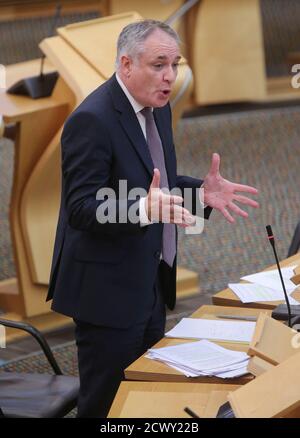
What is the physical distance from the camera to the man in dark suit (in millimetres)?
2908

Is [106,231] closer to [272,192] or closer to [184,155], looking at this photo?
[272,192]

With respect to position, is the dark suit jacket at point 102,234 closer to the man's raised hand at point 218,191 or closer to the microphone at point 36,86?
the man's raised hand at point 218,191

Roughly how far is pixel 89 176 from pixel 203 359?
0.62 metres

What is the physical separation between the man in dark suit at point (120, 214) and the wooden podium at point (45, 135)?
5.07 ft

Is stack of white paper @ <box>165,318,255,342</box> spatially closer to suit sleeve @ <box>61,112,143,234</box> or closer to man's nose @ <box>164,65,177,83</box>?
suit sleeve @ <box>61,112,143,234</box>

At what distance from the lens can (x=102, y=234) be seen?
3020 mm

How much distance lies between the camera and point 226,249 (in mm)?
6137

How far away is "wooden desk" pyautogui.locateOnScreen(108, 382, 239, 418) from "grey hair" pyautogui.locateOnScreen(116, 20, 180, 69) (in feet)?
3.15

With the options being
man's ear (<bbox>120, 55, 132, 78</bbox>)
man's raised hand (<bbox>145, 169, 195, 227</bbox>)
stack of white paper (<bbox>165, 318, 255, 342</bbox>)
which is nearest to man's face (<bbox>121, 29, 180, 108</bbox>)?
man's ear (<bbox>120, 55, 132, 78</bbox>)

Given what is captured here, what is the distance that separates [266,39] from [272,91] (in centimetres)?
290

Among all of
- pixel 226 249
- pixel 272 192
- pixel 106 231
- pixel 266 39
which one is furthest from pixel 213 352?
pixel 266 39

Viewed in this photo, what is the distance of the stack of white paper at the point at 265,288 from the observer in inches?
133

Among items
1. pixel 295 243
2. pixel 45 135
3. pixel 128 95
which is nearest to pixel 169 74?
pixel 128 95

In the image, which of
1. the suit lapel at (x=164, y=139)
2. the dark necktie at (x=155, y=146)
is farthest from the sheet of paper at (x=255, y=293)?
the suit lapel at (x=164, y=139)
